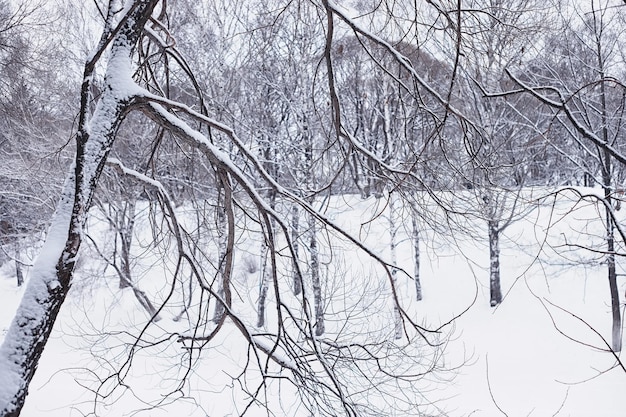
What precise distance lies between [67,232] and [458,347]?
1181 cm

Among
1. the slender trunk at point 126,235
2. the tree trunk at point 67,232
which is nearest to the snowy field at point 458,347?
the slender trunk at point 126,235

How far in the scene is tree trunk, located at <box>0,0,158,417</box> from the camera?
2.22m

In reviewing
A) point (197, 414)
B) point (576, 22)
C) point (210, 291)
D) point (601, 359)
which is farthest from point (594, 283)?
point (210, 291)

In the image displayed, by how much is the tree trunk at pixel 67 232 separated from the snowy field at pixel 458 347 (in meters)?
4.54

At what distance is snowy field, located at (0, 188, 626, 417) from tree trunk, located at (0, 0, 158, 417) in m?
4.54

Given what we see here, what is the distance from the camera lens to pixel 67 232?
241 cm

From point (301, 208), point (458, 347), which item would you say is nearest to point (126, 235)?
point (301, 208)

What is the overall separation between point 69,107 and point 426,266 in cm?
1161

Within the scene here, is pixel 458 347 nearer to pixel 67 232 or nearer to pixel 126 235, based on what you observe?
pixel 126 235

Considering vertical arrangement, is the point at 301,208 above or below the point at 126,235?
above

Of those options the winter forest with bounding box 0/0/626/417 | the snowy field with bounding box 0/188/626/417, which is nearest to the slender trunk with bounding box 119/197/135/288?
the winter forest with bounding box 0/0/626/417

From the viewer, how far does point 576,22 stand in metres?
12.0

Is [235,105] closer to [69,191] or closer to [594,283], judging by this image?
[594,283]

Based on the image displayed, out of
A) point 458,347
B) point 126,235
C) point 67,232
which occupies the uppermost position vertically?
point 67,232
